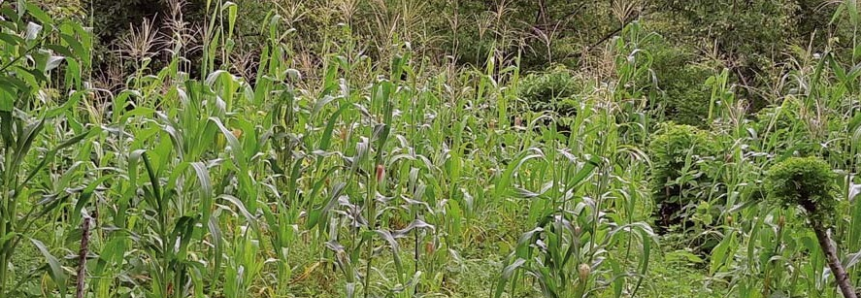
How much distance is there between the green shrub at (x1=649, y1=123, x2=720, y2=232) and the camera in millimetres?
4203

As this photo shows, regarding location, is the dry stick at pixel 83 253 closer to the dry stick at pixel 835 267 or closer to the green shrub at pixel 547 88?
the dry stick at pixel 835 267

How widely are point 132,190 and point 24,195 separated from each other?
760 mm

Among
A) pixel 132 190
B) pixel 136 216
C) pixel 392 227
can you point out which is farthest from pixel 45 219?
pixel 392 227

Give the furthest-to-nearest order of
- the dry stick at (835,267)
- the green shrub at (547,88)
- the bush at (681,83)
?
the bush at (681,83) → the green shrub at (547,88) → the dry stick at (835,267)

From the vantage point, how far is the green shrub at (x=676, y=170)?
420cm

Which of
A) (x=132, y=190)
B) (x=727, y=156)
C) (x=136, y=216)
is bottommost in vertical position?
(x=727, y=156)

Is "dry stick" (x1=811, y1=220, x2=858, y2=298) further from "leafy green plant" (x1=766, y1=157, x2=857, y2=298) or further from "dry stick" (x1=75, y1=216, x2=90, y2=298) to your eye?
"dry stick" (x1=75, y1=216, x2=90, y2=298)

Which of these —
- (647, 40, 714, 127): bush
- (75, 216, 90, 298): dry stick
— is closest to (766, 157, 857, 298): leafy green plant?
(75, 216, 90, 298): dry stick

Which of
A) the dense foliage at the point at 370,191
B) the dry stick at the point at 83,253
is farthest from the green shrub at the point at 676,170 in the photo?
the dry stick at the point at 83,253

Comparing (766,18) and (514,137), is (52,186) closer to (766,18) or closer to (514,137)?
(514,137)

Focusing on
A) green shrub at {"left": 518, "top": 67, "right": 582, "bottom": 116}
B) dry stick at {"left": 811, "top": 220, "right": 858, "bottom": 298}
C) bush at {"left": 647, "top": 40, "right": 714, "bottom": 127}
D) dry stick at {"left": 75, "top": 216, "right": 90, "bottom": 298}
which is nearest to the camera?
dry stick at {"left": 75, "top": 216, "right": 90, "bottom": 298}

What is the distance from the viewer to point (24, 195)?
2.57 meters

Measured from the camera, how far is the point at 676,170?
4.34 m

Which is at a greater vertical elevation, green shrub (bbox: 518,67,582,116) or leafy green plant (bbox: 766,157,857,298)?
leafy green plant (bbox: 766,157,857,298)
